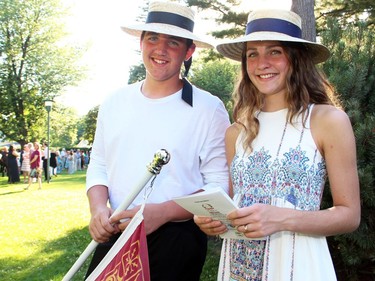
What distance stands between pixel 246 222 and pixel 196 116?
36.0 inches

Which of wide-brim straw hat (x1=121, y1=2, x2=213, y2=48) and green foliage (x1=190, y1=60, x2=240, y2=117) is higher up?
wide-brim straw hat (x1=121, y1=2, x2=213, y2=48)

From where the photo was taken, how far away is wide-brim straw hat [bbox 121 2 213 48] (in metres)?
2.78

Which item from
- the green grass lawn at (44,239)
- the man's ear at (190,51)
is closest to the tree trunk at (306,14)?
the green grass lawn at (44,239)

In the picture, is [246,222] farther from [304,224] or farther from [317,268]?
[317,268]

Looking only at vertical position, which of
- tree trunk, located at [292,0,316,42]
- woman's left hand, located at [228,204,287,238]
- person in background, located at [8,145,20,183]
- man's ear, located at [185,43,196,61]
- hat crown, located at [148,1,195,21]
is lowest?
person in background, located at [8,145,20,183]

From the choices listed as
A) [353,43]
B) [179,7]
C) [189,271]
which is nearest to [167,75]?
[179,7]

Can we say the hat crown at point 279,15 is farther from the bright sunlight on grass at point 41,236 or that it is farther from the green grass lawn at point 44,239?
the bright sunlight on grass at point 41,236

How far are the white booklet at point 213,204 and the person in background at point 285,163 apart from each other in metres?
0.06

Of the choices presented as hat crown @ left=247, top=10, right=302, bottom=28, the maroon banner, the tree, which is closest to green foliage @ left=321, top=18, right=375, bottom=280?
hat crown @ left=247, top=10, right=302, bottom=28

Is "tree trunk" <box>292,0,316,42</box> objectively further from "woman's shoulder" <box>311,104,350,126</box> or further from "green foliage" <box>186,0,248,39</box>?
"green foliage" <box>186,0,248,39</box>

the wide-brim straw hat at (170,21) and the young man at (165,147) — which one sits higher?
the wide-brim straw hat at (170,21)

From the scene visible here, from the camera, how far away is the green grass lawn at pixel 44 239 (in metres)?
A: 6.58

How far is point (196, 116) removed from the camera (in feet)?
9.11

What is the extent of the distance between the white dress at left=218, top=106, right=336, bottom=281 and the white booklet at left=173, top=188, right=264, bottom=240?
185 mm
